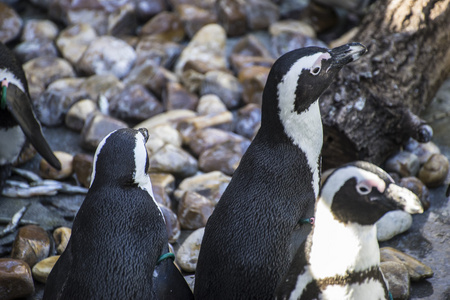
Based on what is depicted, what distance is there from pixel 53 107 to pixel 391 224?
2113 millimetres

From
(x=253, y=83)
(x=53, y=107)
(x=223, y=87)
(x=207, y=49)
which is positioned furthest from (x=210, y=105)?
(x=53, y=107)

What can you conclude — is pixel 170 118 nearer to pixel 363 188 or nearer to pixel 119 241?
pixel 119 241

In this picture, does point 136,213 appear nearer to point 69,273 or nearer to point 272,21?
point 69,273

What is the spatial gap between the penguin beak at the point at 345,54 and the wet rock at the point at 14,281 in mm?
1414

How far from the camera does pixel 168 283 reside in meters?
1.88

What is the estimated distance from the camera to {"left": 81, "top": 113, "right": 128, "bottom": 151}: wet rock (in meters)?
3.15

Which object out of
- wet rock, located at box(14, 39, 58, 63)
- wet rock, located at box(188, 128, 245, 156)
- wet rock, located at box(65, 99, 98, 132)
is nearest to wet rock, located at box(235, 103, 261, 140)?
wet rock, located at box(188, 128, 245, 156)

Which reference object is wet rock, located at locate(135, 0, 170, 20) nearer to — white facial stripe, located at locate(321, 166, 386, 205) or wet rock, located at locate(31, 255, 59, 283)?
wet rock, located at locate(31, 255, 59, 283)

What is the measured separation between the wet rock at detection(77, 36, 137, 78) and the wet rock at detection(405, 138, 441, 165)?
6.38 feet

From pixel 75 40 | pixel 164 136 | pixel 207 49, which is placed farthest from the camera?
pixel 75 40

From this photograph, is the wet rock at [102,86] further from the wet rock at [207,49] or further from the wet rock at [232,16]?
the wet rock at [232,16]

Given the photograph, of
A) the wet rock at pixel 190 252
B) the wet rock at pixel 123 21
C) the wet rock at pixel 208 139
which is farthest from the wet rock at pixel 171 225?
the wet rock at pixel 123 21

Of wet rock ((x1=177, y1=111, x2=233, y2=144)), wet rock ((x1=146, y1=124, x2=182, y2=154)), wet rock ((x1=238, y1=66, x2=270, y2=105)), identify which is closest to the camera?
wet rock ((x1=146, y1=124, x2=182, y2=154))

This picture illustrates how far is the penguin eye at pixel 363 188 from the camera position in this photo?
1592mm
